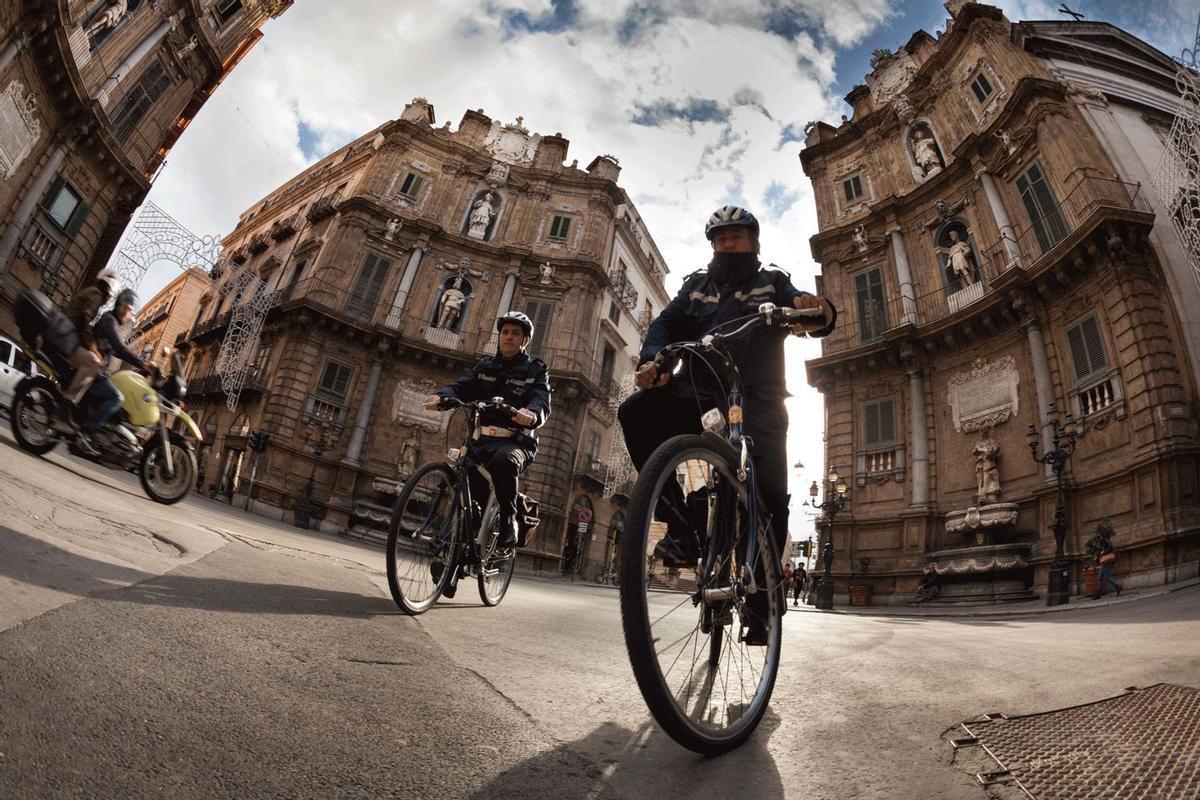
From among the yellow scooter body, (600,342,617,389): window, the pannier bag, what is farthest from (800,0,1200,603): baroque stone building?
the yellow scooter body

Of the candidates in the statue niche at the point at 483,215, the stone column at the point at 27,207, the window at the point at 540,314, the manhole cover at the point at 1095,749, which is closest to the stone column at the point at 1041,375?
the manhole cover at the point at 1095,749

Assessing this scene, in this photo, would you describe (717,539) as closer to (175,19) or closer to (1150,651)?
(1150,651)

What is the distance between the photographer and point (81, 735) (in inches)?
36.5

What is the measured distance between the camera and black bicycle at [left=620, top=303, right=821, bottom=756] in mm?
1455

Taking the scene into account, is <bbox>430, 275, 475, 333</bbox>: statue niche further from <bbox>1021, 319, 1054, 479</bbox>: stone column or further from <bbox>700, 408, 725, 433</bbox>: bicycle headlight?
<bbox>700, 408, 725, 433</bbox>: bicycle headlight

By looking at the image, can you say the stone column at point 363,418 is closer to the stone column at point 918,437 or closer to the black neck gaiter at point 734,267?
the stone column at point 918,437

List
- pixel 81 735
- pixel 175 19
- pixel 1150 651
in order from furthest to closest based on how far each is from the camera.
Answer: pixel 175 19
pixel 1150 651
pixel 81 735

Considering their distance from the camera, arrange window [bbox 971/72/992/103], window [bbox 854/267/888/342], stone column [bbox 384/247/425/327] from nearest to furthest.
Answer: window [bbox 971/72/992/103] < window [bbox 854/267/888/342] < stone column [bbox 384/247/425/327]

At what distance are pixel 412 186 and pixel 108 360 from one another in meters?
21.4

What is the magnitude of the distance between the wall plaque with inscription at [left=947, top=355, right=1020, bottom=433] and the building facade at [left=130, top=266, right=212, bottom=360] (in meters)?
44.1

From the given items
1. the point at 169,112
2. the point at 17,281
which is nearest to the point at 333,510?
the point at 17,281

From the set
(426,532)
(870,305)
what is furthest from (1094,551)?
(426,532)

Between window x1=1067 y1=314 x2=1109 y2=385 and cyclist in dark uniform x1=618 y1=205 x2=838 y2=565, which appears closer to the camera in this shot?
cyclist in dark uniform x1=618 y1=205 x2=838 y2=565

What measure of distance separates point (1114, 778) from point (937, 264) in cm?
1921
